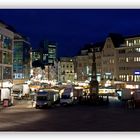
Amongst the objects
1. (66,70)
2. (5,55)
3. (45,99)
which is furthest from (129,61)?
(66,70)

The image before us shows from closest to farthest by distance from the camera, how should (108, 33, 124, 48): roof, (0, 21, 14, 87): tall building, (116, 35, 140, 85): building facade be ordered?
(0, 21, 14, 87): tall building
(116, 35, 140, 85): building facade
(108, 33, 124, 48): roof

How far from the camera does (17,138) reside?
20.0 metres

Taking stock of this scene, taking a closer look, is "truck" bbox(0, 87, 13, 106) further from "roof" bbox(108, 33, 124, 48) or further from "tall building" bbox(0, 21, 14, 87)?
"roof" bbox(108, 33, 124, 48)

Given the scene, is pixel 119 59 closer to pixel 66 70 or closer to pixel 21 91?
pixel 21 91

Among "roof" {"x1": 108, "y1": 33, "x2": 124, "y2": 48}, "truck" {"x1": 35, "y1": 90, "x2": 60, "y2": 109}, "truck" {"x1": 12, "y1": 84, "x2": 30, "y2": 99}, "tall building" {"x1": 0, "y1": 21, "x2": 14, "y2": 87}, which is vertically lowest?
"truck" {"x1": 35, "y1": 90, "x2": 60, "y2": 109}

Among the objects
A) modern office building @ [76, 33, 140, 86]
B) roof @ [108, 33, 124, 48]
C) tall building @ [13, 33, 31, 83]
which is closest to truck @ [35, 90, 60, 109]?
modern office building @ [76, 33, 140, 86]

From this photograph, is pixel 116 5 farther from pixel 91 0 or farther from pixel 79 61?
pixel 79 61

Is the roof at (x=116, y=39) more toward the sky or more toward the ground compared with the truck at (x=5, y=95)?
more toward the sky

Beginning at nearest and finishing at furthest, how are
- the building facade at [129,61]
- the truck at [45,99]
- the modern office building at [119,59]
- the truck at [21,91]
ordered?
1. the truck at [45,99]
2. the truck at [21,91]
3. the building facade at [129,61]
4. the modern office building at [119,59]

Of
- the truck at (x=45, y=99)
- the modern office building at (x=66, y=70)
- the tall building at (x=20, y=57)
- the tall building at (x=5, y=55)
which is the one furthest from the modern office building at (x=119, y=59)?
the truck at (x=45, y=99)

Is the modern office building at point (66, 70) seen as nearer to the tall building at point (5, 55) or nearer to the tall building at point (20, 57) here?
the tall building at point (20, 57)

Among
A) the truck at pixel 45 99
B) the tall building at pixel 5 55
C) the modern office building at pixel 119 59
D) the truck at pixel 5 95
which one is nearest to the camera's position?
the truck at pixel 45 99

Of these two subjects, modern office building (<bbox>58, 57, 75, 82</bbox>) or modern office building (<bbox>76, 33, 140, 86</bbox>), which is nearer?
modern office building (<bbox>76, 33, 140, 86</bbox>)

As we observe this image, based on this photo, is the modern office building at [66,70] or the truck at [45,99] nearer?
the truck at [45,99]
